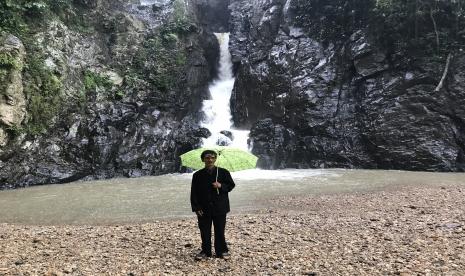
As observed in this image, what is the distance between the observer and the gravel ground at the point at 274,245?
19.0 ft

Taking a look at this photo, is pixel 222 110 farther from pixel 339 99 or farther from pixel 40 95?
pixel 40 95

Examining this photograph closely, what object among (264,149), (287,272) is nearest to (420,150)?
(264,149)

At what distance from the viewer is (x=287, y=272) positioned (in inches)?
223

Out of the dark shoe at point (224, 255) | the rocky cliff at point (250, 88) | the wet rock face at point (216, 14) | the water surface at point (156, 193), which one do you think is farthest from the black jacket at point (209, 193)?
the wet rock face at point (216, 14)

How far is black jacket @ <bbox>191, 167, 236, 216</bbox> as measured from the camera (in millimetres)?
6293

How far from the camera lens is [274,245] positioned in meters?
6.96

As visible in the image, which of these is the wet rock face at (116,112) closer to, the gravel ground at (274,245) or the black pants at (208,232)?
the gravel ground at (274,245)

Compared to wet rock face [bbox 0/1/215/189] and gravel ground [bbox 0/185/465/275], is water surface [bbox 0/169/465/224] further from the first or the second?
wet rock face [bbox 0/1/215/189]

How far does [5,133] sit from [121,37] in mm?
10544

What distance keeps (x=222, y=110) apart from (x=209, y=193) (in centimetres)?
1968

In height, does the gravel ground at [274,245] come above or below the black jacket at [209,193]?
below

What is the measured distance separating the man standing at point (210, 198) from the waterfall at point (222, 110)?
47.7 feet

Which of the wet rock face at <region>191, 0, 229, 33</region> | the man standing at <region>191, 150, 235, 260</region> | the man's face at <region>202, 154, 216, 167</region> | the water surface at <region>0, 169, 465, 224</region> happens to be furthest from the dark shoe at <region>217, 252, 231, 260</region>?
the wet rock face at <region>191, 0, 229, 33</region>

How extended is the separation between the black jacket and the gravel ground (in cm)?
84
